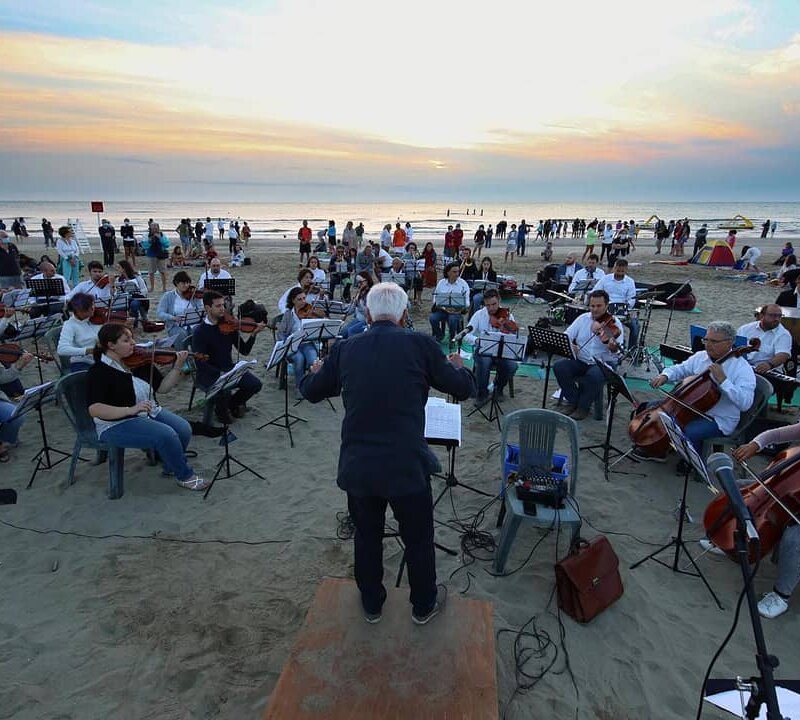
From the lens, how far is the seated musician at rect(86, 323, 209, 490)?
415 cm

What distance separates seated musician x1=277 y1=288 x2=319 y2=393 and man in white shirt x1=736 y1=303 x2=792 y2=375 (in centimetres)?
561

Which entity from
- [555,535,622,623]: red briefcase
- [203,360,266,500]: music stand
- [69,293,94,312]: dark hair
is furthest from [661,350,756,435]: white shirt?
[69,293,94,312]: dark hair

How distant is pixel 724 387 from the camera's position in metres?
4.70

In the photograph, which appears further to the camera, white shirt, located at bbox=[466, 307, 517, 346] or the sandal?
white shirt, located at bbox=[466, 307, 517, 346]

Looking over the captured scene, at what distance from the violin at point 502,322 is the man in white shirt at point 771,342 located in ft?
9.20

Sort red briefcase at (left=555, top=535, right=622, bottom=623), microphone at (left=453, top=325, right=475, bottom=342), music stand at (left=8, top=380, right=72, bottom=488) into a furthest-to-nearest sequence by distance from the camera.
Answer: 1. microphone at (left=453, top=325, right=475, bottom=342)
2. music stand at (left=8, top=380, right=72, bottom=488)
3. red briefcase at (left=555, top=535, right=622, bottom=623)

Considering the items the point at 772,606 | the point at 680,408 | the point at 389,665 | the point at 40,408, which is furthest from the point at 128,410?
the point at 680,408

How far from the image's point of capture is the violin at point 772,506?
343 cm

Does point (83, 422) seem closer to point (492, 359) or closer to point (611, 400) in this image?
point (492, 359)

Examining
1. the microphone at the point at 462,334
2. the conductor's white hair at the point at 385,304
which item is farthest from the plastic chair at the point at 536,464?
the microphone at the point at 462,334

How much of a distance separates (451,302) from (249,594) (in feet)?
22.7

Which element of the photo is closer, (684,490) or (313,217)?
(684,490)

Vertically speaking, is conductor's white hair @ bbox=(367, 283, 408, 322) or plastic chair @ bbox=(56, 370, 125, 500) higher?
conductor's white hair @ bbox=(367, 283, 408, 322)

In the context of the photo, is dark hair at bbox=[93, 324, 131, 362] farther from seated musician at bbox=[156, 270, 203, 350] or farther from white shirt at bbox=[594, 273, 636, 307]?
white shirt at bbox=[594, 273, 636, 307]
